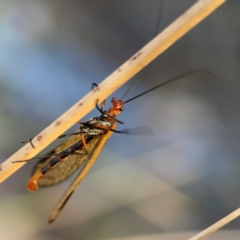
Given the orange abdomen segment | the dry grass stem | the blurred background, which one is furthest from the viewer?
the blurred background

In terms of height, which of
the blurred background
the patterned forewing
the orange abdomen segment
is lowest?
the orange abdomen segment

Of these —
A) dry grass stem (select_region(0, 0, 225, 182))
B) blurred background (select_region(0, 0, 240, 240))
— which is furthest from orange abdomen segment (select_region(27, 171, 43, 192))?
blurred background (select_region(0, 0, 240, 240))

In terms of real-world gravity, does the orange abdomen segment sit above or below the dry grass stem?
below

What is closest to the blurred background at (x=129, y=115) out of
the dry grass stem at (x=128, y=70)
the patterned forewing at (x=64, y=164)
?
the patterned forewing at (x=64, y=164)

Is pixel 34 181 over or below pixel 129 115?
below

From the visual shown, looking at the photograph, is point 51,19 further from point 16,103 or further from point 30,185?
point 30,185

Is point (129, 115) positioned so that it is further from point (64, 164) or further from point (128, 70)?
point (128, 70)

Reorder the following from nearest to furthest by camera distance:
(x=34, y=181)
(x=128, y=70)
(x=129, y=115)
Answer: (x=128, y=70) < (x=34, y=181) < (x=129, y=115)

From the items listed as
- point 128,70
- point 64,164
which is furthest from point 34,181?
point 128,70

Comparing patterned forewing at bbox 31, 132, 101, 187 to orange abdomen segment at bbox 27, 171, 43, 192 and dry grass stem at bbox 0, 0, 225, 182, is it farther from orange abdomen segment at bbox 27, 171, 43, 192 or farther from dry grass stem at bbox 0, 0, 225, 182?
dry grass stem at bbox 0, 0, 225, 182
